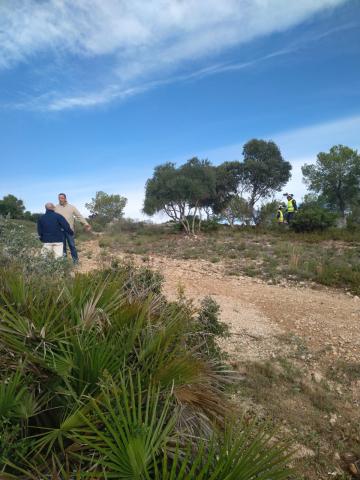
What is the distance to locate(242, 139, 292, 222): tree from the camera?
31906 mm

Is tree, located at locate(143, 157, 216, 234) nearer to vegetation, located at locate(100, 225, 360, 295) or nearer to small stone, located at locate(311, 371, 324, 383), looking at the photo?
vegetation, located at locate(100, 225, 360, 295)

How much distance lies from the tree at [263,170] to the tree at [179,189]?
688 cm

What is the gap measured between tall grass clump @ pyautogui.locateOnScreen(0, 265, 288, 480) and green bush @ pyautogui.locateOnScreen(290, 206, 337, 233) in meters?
17.3

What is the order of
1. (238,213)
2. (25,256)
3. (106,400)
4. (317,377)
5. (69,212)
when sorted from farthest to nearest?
(238,213) < (69,212) < (25,256) < (317,377) < (106,400)

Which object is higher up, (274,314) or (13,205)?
(13,205)

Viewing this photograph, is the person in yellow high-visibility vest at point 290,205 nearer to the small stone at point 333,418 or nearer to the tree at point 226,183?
the tree at point 226,183

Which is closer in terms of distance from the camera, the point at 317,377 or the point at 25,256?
the point at 317,377

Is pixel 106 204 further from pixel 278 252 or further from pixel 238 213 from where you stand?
pixel 278 252

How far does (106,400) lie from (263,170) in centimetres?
3189

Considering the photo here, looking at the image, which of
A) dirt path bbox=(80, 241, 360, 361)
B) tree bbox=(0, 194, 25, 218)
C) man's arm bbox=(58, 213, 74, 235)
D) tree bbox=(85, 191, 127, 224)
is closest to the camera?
dirt path bbox=(80, 241, 360, 361)

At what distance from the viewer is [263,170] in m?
31.9

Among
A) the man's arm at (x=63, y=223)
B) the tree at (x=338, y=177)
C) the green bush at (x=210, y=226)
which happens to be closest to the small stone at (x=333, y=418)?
the man's arm at (x=63, y=223)

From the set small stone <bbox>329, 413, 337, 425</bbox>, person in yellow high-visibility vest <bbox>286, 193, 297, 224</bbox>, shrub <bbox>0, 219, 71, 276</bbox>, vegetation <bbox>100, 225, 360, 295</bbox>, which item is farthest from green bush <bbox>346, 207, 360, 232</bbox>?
shrub <bbox>0, 219, 71, 276</bbox>

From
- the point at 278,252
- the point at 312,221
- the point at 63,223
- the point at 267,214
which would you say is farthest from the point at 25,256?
the point at 267,214
